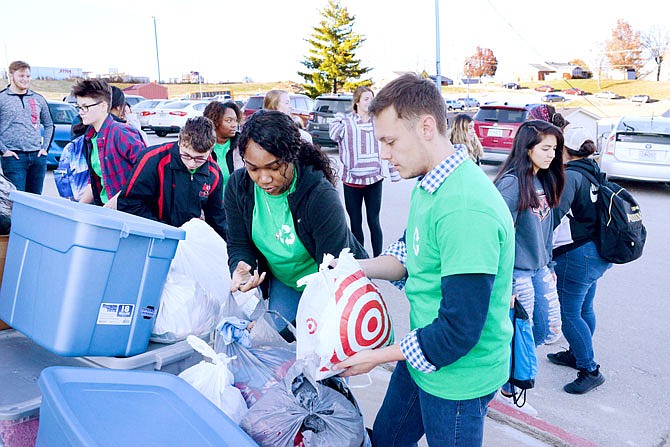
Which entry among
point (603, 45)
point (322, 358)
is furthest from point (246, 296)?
point (603, 45)

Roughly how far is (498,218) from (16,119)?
266 inches

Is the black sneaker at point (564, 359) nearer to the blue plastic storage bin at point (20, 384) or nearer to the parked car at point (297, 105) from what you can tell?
the blue plastic storage bin at point (20, 384)

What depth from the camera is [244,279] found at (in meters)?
2.56

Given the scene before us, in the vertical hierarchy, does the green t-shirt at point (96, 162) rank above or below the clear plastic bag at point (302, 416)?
above

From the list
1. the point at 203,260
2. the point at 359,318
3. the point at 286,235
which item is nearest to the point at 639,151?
the point at 286,235

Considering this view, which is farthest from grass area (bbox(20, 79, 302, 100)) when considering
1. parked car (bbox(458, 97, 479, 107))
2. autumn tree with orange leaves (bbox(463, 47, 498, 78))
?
autumn tree with orange leaves (bbox(463, 47, 498, 78))

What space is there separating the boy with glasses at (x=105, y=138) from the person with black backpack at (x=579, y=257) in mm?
2888

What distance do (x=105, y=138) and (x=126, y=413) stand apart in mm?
2763

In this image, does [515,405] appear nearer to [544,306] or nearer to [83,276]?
[544,306]

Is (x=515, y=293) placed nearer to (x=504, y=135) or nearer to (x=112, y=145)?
(x=112, y=145)

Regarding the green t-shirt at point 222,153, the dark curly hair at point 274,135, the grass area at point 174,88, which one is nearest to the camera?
the dark curly hair at point 274,135

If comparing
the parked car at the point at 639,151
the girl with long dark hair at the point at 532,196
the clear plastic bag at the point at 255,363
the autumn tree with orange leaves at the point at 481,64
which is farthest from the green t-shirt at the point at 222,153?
the autumn tree with orange leaves at the point at 481,64

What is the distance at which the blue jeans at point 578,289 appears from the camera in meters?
3.61

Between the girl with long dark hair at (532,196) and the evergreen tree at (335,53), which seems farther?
the evergreen tree at (335,53)
